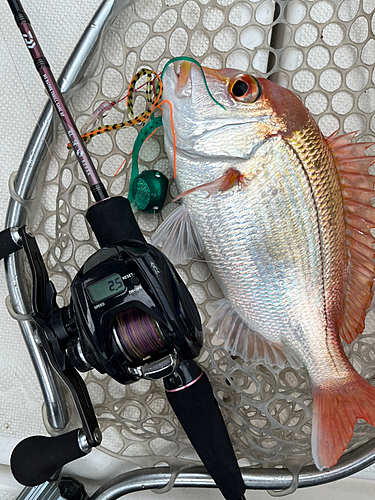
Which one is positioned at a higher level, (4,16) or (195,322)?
(4,16)

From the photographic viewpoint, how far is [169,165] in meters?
1.05

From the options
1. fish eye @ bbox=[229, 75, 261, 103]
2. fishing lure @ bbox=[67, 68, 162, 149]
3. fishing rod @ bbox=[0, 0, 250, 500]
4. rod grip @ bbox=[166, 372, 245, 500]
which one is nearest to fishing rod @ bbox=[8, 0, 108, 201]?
fishing rod @ bbox=[0, 0, 250, 500]

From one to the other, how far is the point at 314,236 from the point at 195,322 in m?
0.34

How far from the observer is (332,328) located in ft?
2.93

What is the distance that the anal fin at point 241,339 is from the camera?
3.23 ft

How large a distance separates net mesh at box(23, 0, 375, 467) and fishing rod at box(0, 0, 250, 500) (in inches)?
7.6

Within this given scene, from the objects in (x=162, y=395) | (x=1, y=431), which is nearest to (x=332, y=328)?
(x=162, y=395)

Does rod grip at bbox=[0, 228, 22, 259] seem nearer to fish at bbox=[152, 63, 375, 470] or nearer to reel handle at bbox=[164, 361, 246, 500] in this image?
fish at bbox=[152, 63, 375, 470]

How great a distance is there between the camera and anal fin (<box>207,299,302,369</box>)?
985mm

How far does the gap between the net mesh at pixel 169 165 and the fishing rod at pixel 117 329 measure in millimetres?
194

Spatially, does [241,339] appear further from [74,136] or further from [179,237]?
[74,136]

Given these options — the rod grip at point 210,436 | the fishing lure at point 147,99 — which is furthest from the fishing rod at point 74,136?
the rod grip at point 210,436

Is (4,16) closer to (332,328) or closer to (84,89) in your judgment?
(84,89)

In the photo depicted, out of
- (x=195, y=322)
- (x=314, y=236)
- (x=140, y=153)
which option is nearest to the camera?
(x=195, y=322)
